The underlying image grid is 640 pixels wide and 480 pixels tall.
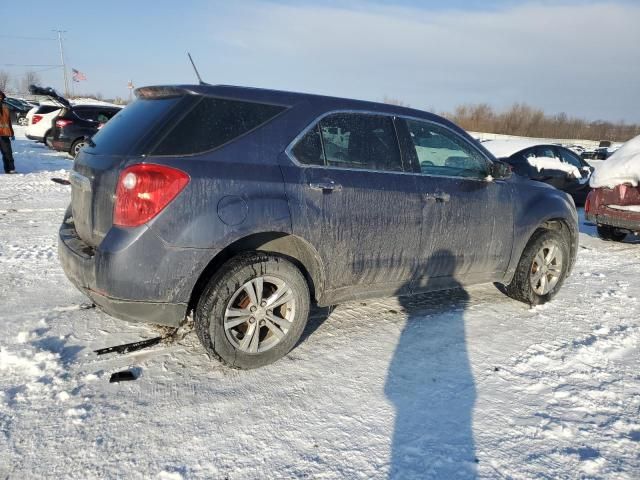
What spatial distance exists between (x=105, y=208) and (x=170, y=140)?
56 cm

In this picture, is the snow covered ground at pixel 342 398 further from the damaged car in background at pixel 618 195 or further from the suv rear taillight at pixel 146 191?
the damaged car in background at pixel 618 195

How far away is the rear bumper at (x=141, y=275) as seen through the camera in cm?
262

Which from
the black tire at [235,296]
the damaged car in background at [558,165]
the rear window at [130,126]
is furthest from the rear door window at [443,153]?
the damaged car in background at [558,165]

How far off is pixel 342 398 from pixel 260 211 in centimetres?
124

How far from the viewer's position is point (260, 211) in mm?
2863

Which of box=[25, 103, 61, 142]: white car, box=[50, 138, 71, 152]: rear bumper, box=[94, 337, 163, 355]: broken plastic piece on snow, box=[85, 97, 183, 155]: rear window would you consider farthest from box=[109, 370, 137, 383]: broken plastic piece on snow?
box=[25, 103, 61, 142]: white car

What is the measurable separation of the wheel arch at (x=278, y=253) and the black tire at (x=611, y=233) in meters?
6.70

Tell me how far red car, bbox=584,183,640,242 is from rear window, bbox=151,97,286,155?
649 centimetres

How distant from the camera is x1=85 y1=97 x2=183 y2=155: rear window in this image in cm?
285

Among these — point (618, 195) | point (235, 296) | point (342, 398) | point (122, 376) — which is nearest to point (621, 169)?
point (618, 195)

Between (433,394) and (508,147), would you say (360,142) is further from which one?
(508,147)

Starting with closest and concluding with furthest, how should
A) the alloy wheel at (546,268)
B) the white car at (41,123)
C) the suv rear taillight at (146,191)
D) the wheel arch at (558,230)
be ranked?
the suv rear taillight at (146,191)
the wheel arch at (558,230)
the alloy wheel at (546,268)
the white car at (41,123)

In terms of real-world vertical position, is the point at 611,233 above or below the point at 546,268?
below

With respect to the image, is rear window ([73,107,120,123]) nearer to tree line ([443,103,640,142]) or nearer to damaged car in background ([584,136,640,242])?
damaged car in background ([584,136,640,242])
